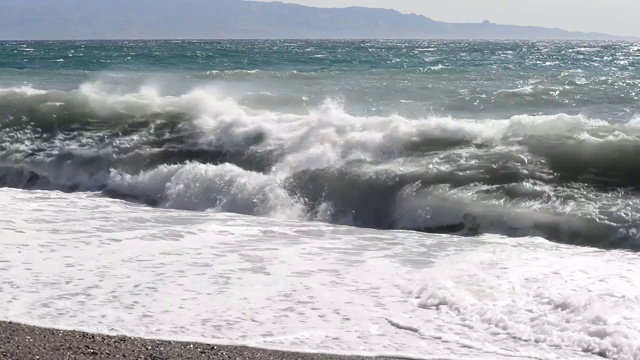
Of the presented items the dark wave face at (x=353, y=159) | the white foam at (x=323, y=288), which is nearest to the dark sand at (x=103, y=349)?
the white foam at (x=323, y=288)

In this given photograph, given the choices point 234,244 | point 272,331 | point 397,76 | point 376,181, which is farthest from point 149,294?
point 397,76

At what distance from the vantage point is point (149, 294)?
18.7ft

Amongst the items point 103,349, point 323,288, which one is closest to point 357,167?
point 323,288

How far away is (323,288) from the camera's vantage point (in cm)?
595

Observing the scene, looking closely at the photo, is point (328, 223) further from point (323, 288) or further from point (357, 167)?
point (323, 288)

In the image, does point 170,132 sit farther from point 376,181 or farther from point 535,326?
point 535,326

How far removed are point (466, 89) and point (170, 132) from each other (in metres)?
8.19

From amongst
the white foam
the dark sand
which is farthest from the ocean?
the dark sand

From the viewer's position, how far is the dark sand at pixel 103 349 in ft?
14.8

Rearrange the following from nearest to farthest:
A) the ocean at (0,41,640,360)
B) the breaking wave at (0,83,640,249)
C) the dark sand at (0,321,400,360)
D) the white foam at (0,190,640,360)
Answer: the dark sand at (0,321,400,360)
the white foam at (0,190,640,360)
the ocean at (0,41,640,360)
the breaking wave at (0,83,640,249)

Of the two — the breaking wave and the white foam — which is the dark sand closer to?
the white foam

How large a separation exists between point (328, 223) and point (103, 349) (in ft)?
14.4

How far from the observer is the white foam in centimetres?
495

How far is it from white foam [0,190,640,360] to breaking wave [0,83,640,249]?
2.79 feet
